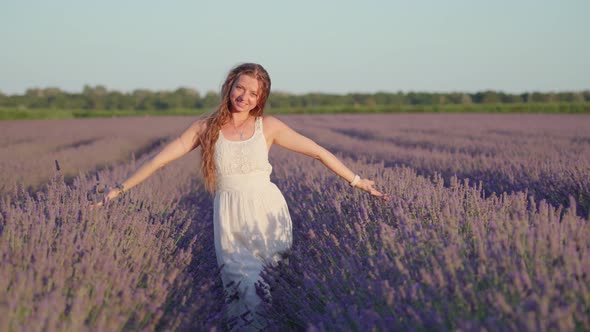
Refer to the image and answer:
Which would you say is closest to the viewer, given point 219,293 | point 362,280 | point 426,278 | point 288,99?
point 426,278

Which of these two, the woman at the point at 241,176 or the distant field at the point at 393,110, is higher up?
the woman at the point at 241,176

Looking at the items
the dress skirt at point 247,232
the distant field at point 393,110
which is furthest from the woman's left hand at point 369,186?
the distant field at point 393,110

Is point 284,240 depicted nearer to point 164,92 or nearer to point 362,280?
point 362,280

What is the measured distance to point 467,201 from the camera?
267 cm

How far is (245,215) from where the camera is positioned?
2.73 m

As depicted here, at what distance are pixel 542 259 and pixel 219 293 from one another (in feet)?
4.95

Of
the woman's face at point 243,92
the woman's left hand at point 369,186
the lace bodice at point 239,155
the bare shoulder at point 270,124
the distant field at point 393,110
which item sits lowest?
the distant field at point 393,110

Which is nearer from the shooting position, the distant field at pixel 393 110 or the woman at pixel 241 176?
the woman at pixel 241 176

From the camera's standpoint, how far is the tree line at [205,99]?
→ 43.7 meters

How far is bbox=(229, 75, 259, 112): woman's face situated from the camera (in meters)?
2.74

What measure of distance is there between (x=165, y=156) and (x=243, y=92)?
49 cm

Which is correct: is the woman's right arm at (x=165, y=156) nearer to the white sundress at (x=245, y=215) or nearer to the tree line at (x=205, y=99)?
the white sundress at (x=245, y=215)

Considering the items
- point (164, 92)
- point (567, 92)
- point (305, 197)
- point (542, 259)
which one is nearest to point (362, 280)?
point (542, 259)

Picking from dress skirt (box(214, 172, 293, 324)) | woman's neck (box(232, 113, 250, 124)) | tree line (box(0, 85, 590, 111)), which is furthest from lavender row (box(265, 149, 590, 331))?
tree line (box(0, 85, 590, 111))
